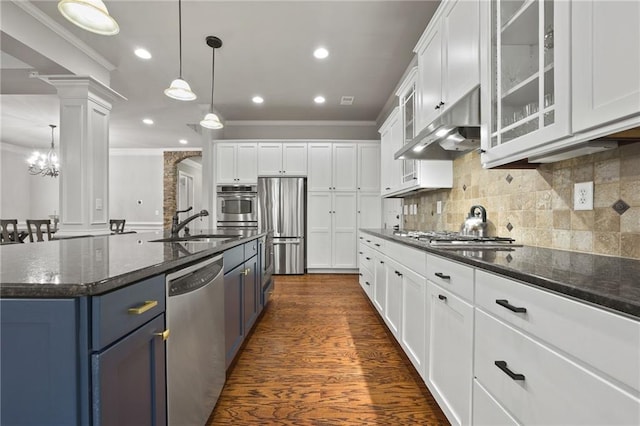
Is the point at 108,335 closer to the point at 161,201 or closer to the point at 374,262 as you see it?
the point at 374,262

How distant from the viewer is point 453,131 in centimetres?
192

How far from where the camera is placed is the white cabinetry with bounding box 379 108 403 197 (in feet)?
11.1

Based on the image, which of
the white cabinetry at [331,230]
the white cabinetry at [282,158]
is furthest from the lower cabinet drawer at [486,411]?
the white cabinetry at [282,158]

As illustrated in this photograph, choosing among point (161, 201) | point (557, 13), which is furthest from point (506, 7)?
point (161, 201)

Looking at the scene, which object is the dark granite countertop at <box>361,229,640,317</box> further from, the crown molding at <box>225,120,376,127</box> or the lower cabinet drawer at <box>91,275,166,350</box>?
the crown molding at <box>225,120,376,127</box>

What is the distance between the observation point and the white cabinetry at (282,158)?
17.7 feet

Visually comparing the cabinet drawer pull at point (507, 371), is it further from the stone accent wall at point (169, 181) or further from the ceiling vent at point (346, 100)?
the stone accent wall at point (169, 181)

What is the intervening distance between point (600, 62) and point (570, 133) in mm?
222

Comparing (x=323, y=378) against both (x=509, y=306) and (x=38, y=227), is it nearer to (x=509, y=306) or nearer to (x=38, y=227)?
(x=509, y=306)

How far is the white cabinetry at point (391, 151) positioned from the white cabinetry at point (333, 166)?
52.4 inches

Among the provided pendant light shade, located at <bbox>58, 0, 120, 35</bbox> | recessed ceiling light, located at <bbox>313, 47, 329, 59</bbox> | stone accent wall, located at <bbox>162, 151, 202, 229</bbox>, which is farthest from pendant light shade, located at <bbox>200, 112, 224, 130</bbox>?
stone accent wall, located at <bbox>162, 151, 202, 229</bbox>

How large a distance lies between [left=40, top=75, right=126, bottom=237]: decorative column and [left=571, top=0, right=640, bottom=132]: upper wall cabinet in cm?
438

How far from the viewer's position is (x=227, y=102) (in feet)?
16.4

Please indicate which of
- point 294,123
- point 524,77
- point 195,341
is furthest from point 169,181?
point 524,77
